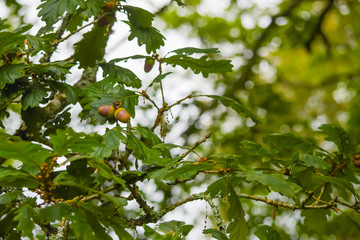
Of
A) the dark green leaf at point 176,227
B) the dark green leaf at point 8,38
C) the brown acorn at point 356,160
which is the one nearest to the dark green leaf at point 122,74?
the dark green leaf at point 8,38

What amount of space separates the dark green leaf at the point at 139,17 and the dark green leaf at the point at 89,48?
0.61ft

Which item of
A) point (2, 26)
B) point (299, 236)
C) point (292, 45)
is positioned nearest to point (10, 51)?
point (2, 26)

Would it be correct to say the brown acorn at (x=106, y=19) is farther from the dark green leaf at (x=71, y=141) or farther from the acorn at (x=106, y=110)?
the dark green leaf at (x=71, y=141)

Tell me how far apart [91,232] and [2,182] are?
0.80 ft

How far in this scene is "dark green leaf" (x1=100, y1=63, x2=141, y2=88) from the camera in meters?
1.67

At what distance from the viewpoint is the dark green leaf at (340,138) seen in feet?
5.51

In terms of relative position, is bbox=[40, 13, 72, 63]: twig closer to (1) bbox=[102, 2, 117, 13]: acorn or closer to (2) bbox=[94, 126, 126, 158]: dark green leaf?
(1) bbox=[102, 2, 117, 13]: acorn

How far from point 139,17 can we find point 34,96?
498 mm

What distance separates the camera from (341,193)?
5.37 feet

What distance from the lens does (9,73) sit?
1361mm

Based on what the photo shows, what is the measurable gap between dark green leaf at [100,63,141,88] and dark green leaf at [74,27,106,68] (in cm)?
7

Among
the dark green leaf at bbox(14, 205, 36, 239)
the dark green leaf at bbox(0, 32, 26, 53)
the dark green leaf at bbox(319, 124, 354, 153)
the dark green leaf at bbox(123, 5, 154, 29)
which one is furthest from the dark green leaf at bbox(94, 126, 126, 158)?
the dark green leaf at bbox(319, 124, 354, 153)

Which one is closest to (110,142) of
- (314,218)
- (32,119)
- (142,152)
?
(142,152)

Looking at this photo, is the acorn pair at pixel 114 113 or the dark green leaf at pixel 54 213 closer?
the dark green leaf at pixel 54 213
